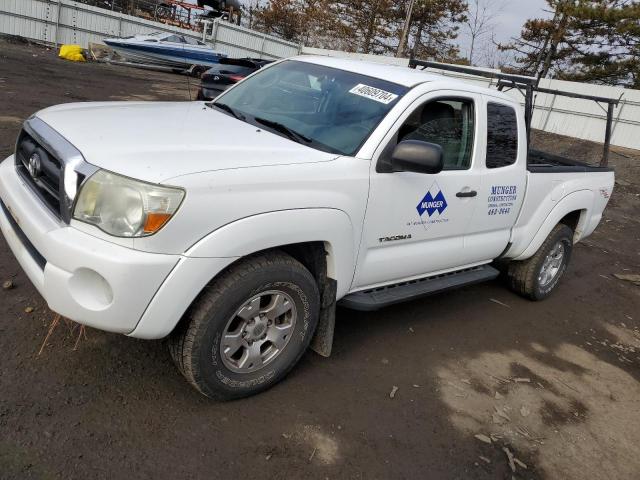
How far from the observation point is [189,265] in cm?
238

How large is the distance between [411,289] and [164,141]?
6.43 feet

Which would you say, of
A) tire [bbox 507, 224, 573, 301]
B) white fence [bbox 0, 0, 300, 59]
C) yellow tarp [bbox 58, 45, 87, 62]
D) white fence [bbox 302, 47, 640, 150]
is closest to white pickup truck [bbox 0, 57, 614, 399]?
tire [bbox 507, 224, 573, 301]

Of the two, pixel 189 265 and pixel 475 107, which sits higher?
pixel 475 107

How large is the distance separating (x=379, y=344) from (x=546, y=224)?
2057mm

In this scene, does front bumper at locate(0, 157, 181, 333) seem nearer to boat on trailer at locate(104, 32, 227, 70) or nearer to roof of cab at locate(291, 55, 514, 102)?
roof of cab at locate(291, 55, 514, 102)

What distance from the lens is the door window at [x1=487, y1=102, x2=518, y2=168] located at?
3.96 metres

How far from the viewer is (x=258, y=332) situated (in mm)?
2875

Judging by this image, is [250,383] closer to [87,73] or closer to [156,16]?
[87,73]

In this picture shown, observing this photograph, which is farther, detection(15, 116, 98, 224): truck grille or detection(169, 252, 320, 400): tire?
detection(169, 252, 320, 400): tire

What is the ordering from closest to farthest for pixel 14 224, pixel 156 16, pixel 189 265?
1. pixel 189 265
2. pixel 14 224
3. pixel 156 16

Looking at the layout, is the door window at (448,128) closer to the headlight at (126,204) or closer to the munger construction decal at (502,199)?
the munger construction decal at (502,199)

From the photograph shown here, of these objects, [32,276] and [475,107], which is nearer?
[32,276]

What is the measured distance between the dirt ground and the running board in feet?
1.51

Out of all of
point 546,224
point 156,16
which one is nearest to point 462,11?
point 156,16
